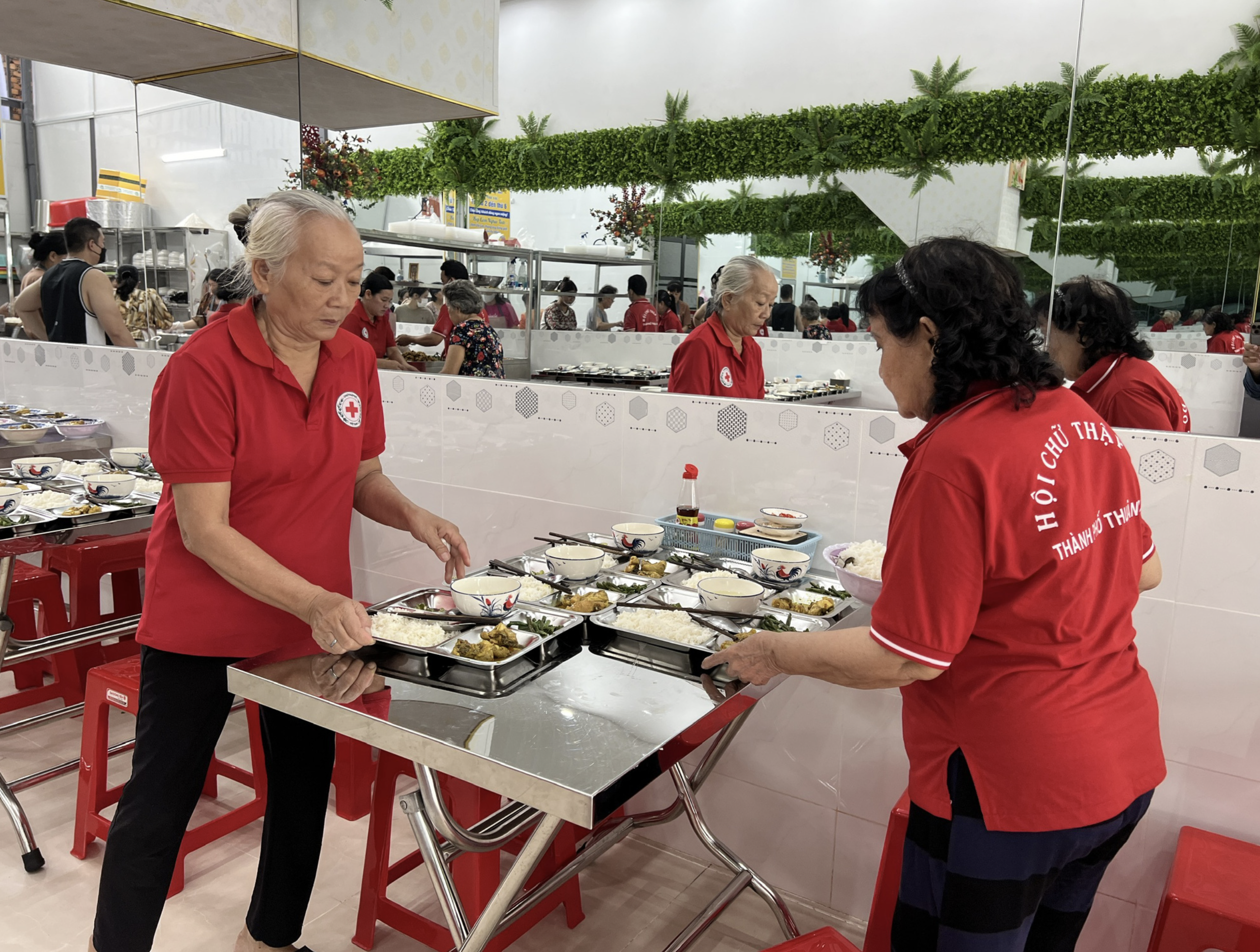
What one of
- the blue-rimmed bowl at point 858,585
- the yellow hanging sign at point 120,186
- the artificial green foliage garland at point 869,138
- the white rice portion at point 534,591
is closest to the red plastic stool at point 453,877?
the white rice portion at point 534,591

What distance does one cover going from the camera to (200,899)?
2.56 m

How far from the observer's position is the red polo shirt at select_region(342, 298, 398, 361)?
3.39 metres

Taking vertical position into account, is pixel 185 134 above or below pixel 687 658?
above

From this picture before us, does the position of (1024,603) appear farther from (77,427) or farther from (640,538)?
(77,427)

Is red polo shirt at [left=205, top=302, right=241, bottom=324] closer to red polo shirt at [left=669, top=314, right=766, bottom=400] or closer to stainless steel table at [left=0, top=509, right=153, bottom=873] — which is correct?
stainless steel table at [left=0, top=509, right=153, bottom=873]

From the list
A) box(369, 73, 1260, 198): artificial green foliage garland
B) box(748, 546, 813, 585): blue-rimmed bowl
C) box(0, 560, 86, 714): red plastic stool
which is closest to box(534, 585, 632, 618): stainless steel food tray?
box(748, 546, 813, 585): blue-rimmed bowl

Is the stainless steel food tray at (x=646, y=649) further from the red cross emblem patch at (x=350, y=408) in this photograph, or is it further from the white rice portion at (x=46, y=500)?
the white rice portion at (x=46, y=500)

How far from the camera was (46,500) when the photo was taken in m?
2.85

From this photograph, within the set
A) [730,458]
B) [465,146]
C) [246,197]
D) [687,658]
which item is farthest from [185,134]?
[687,658]

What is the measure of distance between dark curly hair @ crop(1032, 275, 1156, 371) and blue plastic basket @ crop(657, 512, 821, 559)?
0.79 metres

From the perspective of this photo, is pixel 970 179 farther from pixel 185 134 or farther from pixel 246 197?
pixel 185 134

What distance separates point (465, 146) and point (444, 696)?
2.24m

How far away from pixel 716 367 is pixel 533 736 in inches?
60.8

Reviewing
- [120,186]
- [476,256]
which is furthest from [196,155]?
[476,256]
